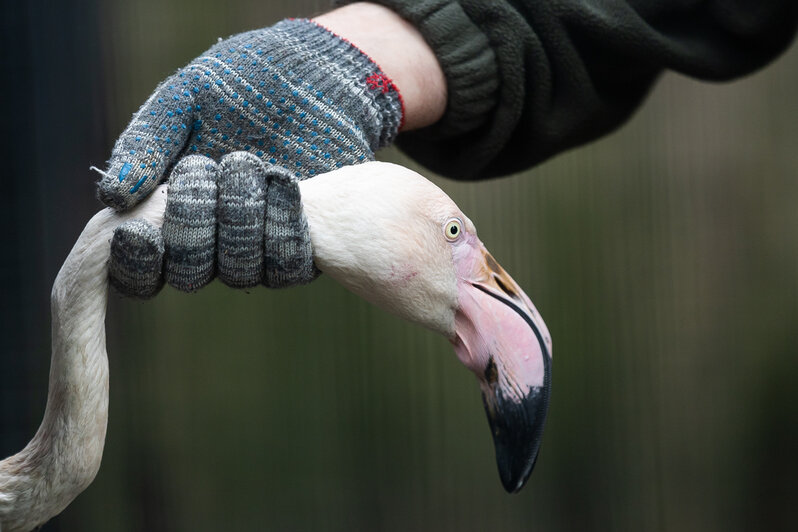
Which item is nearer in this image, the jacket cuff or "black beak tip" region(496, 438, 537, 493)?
"black beak tip" region(496, 438, 537, 493)

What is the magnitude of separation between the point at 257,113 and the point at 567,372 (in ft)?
3.98

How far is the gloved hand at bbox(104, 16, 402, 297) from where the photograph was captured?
54 cm

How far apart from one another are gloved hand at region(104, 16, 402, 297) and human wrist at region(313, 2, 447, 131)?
3 centimetres

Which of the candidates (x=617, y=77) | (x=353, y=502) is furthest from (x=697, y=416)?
(x=617, y=77)

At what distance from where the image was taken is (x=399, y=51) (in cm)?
71

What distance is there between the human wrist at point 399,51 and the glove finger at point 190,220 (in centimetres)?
22

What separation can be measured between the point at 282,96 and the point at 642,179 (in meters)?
1.20

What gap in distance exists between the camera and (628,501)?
1.66 meters

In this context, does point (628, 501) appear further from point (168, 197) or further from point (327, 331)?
point (168, 197)

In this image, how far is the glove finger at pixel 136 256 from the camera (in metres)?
0.51

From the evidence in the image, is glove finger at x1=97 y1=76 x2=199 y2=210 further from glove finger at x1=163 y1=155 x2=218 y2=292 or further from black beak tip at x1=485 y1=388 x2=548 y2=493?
black beak tip at x1=485 y1=388 x2=548 y2=493

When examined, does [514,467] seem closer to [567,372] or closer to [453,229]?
[453,229]

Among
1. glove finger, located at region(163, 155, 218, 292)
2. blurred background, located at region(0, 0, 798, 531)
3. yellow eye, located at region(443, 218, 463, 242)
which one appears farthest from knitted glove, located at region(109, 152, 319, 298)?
blurred background, located at region(0, 0, 798, 531)

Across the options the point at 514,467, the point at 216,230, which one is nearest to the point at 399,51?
the point at 216,230
